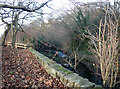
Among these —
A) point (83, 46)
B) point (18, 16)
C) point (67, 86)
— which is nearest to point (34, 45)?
point (18, 16)

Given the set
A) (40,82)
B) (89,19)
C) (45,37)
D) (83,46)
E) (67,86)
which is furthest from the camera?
(45,37)

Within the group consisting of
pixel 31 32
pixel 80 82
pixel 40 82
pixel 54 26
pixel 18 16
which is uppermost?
pixel 18 16

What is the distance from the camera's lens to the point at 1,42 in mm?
10102

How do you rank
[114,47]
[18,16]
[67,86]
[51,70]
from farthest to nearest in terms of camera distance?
[18,16]
[51,70]
[67,86]
[114,47]

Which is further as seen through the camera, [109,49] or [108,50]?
[108,50]

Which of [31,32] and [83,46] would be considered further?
[31,32]

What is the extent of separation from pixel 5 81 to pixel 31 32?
27.9 ft

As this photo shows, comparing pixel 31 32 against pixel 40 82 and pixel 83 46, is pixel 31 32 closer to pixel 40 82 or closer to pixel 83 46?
pixel 83 46

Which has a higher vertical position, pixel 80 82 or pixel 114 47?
pixel 114 47

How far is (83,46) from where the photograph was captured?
9266 millimetres

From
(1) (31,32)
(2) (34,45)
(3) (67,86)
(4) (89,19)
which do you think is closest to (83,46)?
(4) (89,19)

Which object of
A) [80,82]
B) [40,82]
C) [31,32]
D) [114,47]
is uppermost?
[31,32]

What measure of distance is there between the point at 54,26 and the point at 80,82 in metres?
8.60

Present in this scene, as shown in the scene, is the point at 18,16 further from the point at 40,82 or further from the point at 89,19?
the point at 40,82
